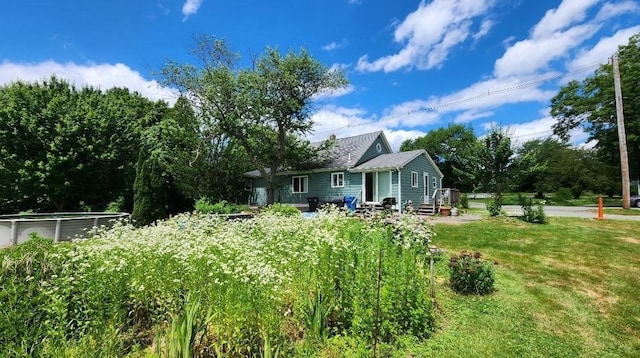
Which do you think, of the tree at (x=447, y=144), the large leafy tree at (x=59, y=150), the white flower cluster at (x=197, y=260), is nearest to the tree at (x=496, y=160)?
the white flower cluster at (x=197, y=260)

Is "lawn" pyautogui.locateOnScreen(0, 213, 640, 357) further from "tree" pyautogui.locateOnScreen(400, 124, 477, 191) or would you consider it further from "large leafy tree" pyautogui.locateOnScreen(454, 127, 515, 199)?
"tree" pyautogui.locateOnScreen(400, 124, 477, 191)

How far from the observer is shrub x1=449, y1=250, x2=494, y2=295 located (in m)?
4.51

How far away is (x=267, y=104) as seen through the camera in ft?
60.2

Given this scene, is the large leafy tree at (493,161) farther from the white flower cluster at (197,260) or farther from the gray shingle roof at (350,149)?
the white flower cluster at (197,260)

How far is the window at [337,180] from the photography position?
65.5 ft

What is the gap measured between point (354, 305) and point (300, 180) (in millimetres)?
19242

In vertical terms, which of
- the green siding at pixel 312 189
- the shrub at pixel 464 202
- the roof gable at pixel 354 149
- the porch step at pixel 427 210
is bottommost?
the porch step at pixel 427 210

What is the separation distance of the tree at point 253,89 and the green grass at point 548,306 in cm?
1341

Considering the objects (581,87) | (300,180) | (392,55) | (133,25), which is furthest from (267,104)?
(581,87)

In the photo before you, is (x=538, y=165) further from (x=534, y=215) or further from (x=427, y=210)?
(x=427, y=210)

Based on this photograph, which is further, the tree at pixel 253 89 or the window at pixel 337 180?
the window at pixel 337 180

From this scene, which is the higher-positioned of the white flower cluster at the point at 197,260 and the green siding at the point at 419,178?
the green siding at the point at 419,178

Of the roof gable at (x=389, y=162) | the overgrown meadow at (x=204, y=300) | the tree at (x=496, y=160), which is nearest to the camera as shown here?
the overgrown meadow at (x=204, y=300)

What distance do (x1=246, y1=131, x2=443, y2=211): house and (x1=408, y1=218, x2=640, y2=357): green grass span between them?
10.3 metres
